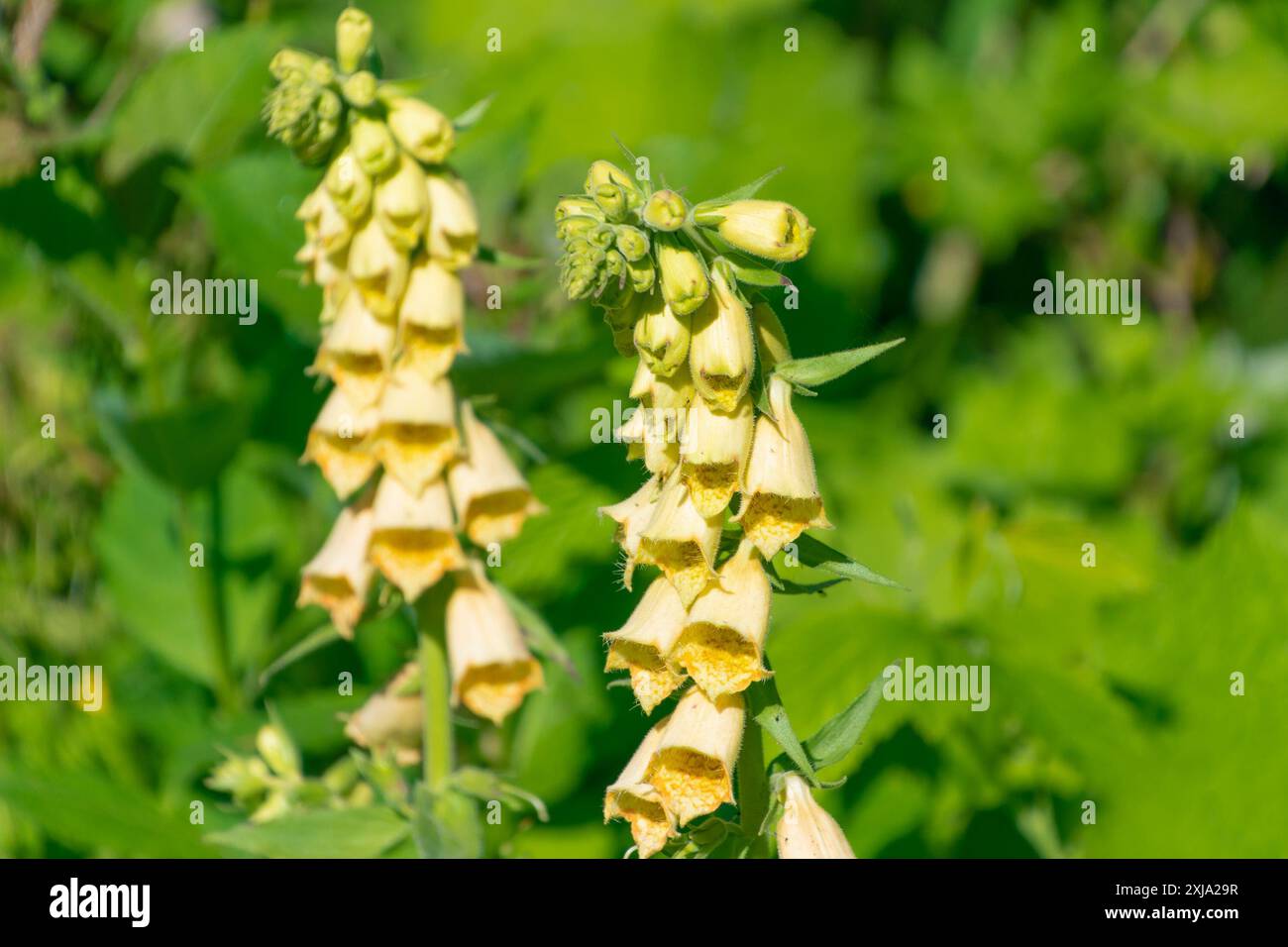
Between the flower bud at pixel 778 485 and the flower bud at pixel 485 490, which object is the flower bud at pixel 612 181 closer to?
the flower bud at pixel 778 485

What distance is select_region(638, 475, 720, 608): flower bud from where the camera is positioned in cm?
140

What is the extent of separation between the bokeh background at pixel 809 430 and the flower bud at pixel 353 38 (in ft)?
1.54

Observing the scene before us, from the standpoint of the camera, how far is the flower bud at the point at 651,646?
1.44 metres

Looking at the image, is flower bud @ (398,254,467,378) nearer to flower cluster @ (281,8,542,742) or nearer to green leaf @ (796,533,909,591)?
flower cluster @ (281,8,542,742)

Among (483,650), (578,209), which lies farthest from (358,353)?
(578,209)

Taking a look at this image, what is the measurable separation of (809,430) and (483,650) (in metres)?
1.76

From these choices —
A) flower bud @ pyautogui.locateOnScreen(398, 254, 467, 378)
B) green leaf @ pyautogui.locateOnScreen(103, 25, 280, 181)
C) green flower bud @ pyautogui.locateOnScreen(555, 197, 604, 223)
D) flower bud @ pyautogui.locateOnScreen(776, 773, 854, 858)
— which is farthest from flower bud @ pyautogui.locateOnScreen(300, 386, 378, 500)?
green leaf @ pyautogui.locateOnScreen(103, 25, 280, 181)

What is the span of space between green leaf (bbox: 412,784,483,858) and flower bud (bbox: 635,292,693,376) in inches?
28.7

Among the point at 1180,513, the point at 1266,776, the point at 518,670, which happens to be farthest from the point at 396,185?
the point at 1180,513

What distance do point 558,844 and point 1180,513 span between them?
2235 millimetres

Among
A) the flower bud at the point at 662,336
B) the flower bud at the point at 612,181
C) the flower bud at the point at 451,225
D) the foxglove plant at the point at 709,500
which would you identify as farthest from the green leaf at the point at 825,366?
the flower bud at the point at 451,225

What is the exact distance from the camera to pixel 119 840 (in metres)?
2.02

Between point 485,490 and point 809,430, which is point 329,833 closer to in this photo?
point 485,490

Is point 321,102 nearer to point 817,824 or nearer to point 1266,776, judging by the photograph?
point 817,824
